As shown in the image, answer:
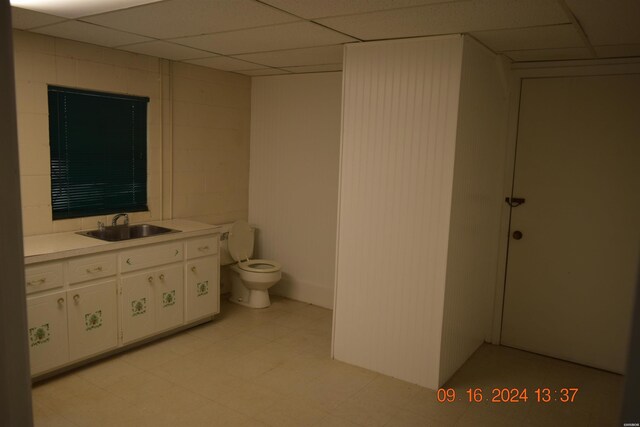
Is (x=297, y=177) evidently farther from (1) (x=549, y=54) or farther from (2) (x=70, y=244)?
(1) (x=549, y=54)

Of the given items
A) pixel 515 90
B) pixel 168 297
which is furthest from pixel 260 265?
pixel 515 90

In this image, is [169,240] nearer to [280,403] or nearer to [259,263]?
[259,263]

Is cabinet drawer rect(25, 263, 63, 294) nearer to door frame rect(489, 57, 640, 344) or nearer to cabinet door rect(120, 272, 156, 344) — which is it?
cabinet door rect(120, 272, 156, 344)

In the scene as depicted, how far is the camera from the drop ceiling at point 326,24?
7.81ft

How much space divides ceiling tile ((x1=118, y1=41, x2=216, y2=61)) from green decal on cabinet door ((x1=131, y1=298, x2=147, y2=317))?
6.29 feet

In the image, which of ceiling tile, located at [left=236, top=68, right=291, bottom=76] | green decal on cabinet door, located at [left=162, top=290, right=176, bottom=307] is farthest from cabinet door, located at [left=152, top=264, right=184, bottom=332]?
ceiling tile, located at [left=236, top=68, right=291, bottom=76]

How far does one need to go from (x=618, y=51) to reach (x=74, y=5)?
341 cm

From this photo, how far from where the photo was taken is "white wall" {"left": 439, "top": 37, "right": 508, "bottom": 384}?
314 centimetres

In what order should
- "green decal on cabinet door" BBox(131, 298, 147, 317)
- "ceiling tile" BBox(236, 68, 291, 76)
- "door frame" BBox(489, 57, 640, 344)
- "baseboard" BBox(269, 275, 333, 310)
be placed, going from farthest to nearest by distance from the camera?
"baseboard" BBox(269, 275, 333, 310)
"ceiling tile" BBox(236, 68, 291, 76)
"green decal on cabinet door" BBox(131, 298, 147, 317)
"door frame" BBox(489, 57, 640, 344)

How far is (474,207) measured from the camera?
3482mm

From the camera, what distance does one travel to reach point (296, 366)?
3566mm

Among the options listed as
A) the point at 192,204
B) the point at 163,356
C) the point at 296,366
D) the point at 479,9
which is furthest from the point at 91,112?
the point at 479,9

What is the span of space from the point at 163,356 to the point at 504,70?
335 cm

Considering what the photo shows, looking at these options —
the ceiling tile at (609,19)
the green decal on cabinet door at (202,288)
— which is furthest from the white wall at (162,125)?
the ceiling tile at (609,19)
